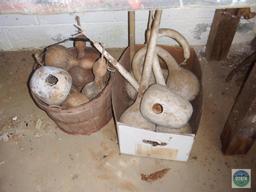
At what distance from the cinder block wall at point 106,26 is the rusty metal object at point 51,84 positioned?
410mm

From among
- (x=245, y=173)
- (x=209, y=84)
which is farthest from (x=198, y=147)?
(x=209, y=84)

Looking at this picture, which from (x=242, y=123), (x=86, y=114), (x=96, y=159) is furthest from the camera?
(x=96, y=159)

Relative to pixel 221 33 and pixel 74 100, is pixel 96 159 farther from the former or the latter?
pixel 221 33

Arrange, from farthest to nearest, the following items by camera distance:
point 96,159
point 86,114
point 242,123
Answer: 1. point 96,159
2. point 86,114
3. point 242,123

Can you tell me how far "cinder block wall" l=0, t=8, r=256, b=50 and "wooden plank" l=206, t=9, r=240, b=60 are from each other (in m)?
0.06

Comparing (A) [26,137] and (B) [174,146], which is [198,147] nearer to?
(B) [174,146]

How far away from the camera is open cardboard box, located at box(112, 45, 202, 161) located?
42.8 inches

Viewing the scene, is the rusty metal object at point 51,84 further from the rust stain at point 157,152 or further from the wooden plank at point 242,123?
the wooden plank at point 242,123

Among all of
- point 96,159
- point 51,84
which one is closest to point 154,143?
point 96,159

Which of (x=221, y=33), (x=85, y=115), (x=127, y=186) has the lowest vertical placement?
(x=127, y=186)

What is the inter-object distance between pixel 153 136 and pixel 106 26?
602 millimetres

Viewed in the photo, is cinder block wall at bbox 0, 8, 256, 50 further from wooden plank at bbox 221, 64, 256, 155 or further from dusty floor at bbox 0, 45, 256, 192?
wooden plank at bbox 221, 64, 256, 155

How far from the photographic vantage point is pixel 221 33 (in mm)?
1375

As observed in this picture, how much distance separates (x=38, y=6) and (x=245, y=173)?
923mm
